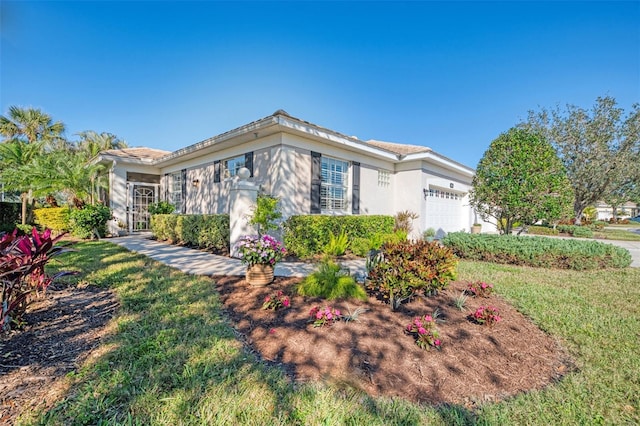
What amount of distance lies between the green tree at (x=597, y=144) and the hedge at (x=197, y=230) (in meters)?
20.1

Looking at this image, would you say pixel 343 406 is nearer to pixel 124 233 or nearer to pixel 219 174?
pixel 219 174

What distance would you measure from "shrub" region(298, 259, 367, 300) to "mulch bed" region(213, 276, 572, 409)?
17 centimetres

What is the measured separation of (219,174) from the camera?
1071 centimetres

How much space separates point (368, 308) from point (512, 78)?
426 inches

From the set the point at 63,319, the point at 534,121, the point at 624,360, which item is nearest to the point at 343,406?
the point at 624,360

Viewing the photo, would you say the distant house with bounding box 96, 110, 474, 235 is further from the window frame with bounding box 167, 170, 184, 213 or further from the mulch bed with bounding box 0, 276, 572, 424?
the mulch bed with bounding box 0, 276, 572, 424

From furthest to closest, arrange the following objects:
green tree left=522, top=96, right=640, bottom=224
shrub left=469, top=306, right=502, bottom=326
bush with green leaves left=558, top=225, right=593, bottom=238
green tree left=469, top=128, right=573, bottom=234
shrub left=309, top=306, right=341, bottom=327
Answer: bush with green leaves left=558, top=225, right=593, bottom=238 → green tree left=522, top=96, right=640, bottom=224 → green tree left=469, top=128, right=573, bottom=234 → shrub left=469, top=306, right=502, bottom=326 → shrub left=309, top=306, right=341, bottom=327

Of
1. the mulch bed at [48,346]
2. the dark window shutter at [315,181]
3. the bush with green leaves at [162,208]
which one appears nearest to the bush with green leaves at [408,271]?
the mulch bed at [48,346]

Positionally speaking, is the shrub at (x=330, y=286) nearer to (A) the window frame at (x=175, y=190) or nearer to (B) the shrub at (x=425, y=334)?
(B) the shrub at (x=425, y=334)

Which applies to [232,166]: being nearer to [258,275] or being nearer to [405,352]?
[258,275]

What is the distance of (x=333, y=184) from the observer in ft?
32.7

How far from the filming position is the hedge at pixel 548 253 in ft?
23.0

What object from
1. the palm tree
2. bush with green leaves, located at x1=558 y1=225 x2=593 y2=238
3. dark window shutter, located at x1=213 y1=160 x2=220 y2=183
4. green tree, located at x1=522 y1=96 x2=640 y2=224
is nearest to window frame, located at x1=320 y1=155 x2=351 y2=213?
dark window shutter, located at x1=213 y1=160 x2=220 y2=183

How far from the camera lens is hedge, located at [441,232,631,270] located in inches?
276
